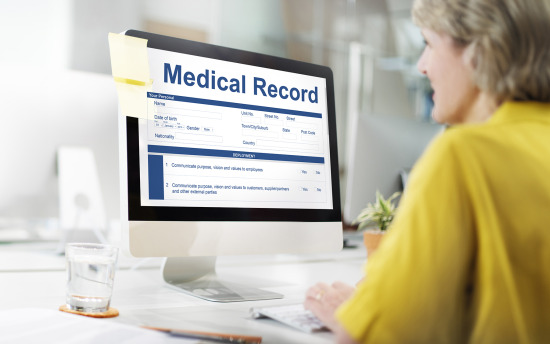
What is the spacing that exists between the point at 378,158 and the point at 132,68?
3.44 ft

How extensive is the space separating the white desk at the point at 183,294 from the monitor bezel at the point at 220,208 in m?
0.18

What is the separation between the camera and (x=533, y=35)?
0.73 metres

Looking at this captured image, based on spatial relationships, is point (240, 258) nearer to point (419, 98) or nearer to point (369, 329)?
point (369, 329)

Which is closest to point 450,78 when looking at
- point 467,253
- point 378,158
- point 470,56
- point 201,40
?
point 470,56

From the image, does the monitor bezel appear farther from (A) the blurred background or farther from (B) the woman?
(B) the woman

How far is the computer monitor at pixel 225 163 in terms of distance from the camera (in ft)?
3.98

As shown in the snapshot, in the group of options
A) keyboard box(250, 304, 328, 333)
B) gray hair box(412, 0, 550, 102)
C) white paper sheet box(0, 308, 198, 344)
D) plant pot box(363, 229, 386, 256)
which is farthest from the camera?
plant pot box(363, 229, 386, 256)

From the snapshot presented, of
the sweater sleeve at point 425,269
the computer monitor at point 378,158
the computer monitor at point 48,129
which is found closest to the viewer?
the sweater sleeve at point 425,269

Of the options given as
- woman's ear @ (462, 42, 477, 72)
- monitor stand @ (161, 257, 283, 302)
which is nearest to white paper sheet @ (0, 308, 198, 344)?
monitor stand @ (161, 257, 283, 302)

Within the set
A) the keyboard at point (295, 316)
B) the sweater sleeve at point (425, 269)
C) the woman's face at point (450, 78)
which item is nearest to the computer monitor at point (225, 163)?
the keyboard at point (295, 316)

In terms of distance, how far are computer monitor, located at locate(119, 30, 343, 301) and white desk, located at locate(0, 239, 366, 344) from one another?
3.2 inches

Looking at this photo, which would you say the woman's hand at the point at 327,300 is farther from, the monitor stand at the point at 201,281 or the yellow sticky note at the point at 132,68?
the yellow sticky note at the point at 132,68

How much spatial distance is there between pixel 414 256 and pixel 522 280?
133 millimetres

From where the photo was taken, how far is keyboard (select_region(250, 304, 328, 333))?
0.96 metres
